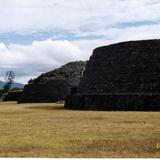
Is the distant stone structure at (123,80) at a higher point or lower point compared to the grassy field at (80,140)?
higher

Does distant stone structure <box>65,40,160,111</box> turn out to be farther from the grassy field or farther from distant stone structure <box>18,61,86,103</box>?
distant stone structure <box>18,61,86,103</box>

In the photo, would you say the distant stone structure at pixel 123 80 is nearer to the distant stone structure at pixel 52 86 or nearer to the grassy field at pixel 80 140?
the grassy field at pixel 80 140

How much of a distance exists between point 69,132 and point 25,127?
2.79 metres

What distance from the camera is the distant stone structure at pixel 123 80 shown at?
33750mm

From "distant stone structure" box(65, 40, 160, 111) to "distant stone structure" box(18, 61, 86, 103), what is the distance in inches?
837

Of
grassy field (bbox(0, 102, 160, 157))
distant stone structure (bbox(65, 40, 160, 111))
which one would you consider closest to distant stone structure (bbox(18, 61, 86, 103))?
distant stone structure (bbox(65, 40, 160, 111))

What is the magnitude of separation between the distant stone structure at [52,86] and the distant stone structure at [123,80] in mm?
21265

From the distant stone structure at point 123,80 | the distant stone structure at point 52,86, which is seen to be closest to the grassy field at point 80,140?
the distant stone structure at point 123,80

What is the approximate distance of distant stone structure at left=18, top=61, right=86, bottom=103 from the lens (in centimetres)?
6397

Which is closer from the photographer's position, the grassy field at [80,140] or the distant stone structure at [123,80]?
Result: the grassy field at [80,140]

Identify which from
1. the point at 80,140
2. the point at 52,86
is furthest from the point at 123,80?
the point at 52,86

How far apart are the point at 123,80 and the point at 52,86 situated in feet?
90.8

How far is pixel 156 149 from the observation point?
13.0 metres

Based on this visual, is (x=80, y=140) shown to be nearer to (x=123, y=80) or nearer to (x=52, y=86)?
(x=123, y=80)
